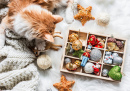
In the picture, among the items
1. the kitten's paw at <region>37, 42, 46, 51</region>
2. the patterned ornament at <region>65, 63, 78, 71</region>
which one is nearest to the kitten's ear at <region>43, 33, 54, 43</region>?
the kitten's paw at <region>37, 42, 46, 51</region>

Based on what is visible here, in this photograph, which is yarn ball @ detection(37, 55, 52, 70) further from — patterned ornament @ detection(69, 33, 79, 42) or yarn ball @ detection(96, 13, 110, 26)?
yarn ball @ detection(96, 13, 110, 26)

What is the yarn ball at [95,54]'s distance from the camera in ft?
4.11

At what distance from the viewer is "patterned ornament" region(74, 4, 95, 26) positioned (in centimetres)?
132

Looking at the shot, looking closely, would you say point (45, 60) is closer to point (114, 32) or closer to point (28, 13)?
point (28, 13)

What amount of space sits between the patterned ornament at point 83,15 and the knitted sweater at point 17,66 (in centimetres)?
48

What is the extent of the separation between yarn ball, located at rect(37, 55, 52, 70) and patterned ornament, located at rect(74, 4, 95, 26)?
1.39ft

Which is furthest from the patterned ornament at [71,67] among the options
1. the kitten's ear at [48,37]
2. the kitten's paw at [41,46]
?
the kitten's ear at [48,37]

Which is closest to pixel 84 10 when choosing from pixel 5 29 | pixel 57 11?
pixel 57 11

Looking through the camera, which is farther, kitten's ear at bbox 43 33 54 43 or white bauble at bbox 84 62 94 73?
white bauble at bbox 84 62 94 73

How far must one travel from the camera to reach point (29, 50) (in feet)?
4.28

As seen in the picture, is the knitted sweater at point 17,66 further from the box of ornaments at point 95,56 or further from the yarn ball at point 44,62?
the box of ornaments at point 95,56

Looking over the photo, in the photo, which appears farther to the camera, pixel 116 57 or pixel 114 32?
pixel 114 32

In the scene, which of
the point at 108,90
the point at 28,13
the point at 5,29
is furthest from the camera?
the point at 108,90

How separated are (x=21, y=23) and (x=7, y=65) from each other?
0.40 m
